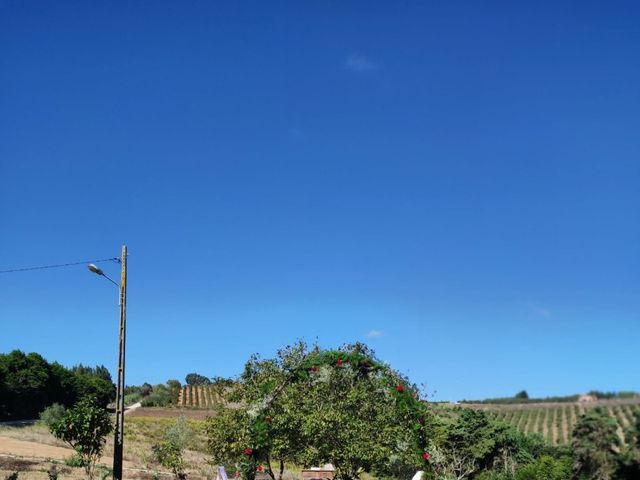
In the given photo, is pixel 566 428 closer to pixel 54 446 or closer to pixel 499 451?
pixel 499 451

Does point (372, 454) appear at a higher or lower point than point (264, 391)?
lower

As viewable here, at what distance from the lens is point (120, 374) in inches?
795

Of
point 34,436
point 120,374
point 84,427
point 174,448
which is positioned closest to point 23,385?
point 34,436

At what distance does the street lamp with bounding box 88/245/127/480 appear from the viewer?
64.3 ft

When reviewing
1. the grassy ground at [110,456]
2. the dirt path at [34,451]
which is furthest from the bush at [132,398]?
the dirt path at [34,451]

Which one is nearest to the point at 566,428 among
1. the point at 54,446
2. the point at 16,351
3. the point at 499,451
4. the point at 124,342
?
the point at 499,451

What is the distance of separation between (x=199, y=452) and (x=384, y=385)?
153ft

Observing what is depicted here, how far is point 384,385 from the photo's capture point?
22844mm

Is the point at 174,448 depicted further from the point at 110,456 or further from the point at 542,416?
the point at 542,416

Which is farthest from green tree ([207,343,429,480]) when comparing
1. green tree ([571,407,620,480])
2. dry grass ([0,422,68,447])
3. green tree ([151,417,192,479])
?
dry grass ([0,422,68,447])

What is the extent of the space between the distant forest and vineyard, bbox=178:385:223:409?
21075 millimetres

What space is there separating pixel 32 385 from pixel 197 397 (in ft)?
155

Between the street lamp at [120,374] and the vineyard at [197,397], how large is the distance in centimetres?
9450

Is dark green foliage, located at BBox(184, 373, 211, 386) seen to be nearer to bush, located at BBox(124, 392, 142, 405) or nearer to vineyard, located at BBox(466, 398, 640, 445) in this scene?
bush, located at BBox(124, 392, 142, 405)
